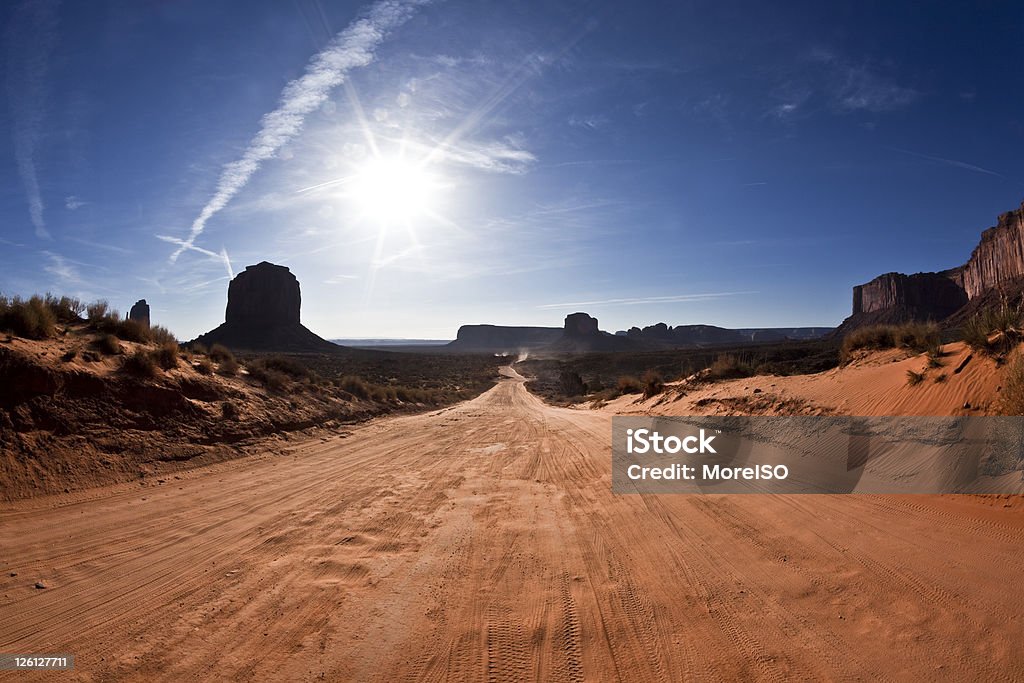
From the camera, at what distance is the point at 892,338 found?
36.9 ft

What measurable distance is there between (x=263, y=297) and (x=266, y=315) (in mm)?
5132

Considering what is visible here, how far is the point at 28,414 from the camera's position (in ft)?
22.7

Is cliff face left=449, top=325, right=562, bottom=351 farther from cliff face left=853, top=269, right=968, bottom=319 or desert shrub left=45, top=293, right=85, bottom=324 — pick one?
desert shrub left=45, top=293, right=85, bottom=324

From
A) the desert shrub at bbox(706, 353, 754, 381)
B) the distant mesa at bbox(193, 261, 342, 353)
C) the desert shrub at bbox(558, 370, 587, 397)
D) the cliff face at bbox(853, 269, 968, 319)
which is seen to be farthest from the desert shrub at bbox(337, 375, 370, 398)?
the cliff face at bbox(853, 269, 968, 319)

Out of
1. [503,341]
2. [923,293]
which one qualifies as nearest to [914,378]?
[923,293]

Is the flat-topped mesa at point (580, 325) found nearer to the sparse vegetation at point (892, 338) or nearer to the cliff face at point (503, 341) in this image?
the cliff face at point (503, 341)

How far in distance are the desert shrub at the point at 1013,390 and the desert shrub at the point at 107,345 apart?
1576 centimetres

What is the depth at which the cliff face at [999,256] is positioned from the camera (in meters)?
67.4

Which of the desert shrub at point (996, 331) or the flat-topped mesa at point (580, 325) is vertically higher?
the flat-topped mesa at point (580, 325)

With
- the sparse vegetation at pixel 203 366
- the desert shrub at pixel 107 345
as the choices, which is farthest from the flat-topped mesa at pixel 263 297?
the desert shrub at pixel 107 345

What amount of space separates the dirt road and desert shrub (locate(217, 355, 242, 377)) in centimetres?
654

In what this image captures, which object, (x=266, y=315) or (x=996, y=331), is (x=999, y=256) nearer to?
(x=996, y=331)

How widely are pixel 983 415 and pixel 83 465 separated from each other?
529 inches

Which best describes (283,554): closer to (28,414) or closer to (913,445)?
(28,414)
